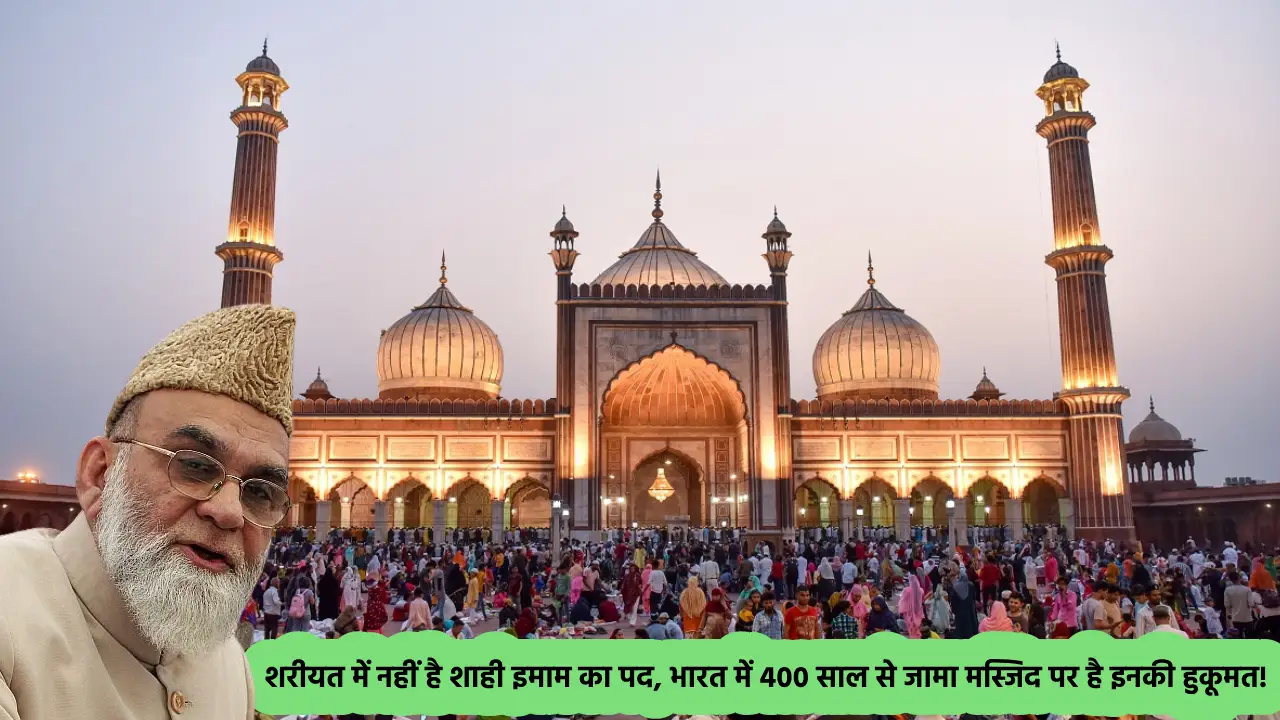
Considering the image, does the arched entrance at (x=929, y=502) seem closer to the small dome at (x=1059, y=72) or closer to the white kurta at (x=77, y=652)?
the small dome at (x=1059, y=72)

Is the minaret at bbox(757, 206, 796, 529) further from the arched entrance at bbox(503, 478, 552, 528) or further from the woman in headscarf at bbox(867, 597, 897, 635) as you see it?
the woman in headscarf at bbox(867, 597, 897, 635)

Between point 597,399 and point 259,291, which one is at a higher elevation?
point 259,291

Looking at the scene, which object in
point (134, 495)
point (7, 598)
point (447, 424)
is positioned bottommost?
point (7, 598)

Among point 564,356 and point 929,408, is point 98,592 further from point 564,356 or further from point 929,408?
point 929,408

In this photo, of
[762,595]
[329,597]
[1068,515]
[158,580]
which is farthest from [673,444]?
[158,580]

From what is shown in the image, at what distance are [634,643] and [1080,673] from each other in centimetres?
265

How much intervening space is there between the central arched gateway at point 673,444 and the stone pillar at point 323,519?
7369 mm

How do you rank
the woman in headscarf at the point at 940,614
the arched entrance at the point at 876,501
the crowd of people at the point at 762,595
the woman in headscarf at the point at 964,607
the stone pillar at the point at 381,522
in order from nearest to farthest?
the crowd of people at the point at 762,595 → the woman in headscarf at the point at 964,607 → the woman in headscarf at the point at 940,614 → the stone pillar at the point at 381,522 → the arched entrance at the point at 876,501

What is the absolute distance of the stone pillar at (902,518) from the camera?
23.7 metres

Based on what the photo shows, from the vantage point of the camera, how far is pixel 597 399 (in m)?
24.4

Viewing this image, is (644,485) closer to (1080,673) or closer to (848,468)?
(848,468)

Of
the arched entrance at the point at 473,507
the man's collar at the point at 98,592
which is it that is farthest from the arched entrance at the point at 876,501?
the man's collar at the point at 98,592

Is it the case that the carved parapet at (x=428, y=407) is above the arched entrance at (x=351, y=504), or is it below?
above

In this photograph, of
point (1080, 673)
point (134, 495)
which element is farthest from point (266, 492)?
point (1080, 673)
